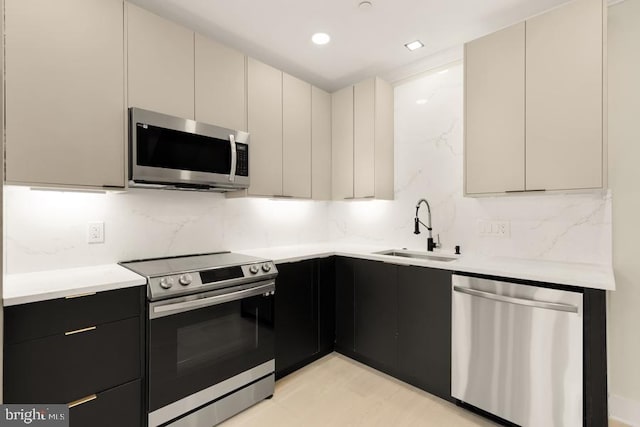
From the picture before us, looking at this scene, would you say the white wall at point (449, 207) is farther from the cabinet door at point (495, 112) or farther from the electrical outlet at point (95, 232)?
the electrical outlet at point (95, 232)

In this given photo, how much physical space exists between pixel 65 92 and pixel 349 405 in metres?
2.48

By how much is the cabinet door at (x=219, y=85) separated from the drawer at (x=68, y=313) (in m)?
1.23

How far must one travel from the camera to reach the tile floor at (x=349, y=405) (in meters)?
2.00

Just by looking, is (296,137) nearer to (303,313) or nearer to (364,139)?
(364,139)

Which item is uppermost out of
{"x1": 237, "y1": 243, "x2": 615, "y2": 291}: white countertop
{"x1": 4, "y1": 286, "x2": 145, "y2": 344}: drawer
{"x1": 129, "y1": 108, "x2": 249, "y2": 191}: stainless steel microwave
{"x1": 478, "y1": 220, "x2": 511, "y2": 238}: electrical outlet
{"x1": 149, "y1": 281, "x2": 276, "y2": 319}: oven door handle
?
{"x1": 129, "y1": 108, "x2": 249, "y2": 191}: stainless steel microwave

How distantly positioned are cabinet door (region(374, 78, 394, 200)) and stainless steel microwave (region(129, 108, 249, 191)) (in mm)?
1202

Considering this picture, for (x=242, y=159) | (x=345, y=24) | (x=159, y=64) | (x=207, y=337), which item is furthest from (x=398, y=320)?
(x=159, y=64)

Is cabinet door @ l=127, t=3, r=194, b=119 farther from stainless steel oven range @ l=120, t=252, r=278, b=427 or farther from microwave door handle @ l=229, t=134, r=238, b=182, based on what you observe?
stainless steel oven range @ l=120, t=252, r=278, b=427

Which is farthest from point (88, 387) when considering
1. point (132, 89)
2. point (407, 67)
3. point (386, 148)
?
point (407, 67)

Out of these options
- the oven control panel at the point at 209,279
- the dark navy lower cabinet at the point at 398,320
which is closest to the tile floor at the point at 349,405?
the dark navy lower cabinet at the point at 398,320

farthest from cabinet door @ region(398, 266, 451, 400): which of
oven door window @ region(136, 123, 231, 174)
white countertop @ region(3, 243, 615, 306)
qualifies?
oven door window @ region(136, 123, 231, 174)

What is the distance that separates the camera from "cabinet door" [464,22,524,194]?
Result: 2.08m

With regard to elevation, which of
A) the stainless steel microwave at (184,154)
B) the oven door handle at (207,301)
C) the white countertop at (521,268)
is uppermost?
the stainless steel microwave at (184,154)

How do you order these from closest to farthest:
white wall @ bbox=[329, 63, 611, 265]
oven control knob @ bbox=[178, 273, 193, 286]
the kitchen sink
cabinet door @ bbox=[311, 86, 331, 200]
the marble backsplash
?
oven control knob @ bbox=[178, 273, 193, 286] → the marble backsplash → white wall @ bbox=[329, 63, 611, 265] → the kitchen sink → cabinet door @ bbox=[311, 86, 331, 200]
